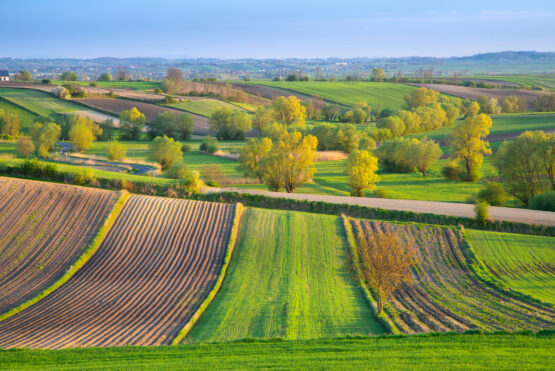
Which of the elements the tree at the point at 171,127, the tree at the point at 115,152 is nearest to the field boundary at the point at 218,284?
the tree at the point at 115,152

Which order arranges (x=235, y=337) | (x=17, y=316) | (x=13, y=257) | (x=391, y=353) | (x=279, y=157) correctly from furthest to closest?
(x=279, y=157) → (x=13, y=257) → (x=17, y=316) → (x=235, y=337) → (x=391, y=353)

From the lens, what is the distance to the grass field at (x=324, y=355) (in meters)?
14.7

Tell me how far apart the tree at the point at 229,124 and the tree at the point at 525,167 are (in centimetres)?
5559

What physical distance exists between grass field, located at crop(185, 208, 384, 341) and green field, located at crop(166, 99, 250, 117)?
80.5 metres

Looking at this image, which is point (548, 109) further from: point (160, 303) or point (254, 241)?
point (160, 303)

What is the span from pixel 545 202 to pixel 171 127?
68.2m

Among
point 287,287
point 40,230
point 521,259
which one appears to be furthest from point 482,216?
point 40,230

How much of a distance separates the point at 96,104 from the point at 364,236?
91841 millimetres

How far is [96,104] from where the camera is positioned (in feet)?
352

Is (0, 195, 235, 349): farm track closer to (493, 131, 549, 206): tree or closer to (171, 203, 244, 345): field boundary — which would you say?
(171, 203, 244, 345): field boundary

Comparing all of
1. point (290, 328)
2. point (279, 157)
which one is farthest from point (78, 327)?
point (279, 157)

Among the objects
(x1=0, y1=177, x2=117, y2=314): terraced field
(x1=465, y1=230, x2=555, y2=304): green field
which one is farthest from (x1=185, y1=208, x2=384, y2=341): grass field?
(x1=0, y1=177, x2=117, y2=314): terraced field

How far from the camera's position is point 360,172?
168 feet

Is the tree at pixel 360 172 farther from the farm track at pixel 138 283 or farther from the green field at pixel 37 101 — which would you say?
the green field at pixel 37 101
